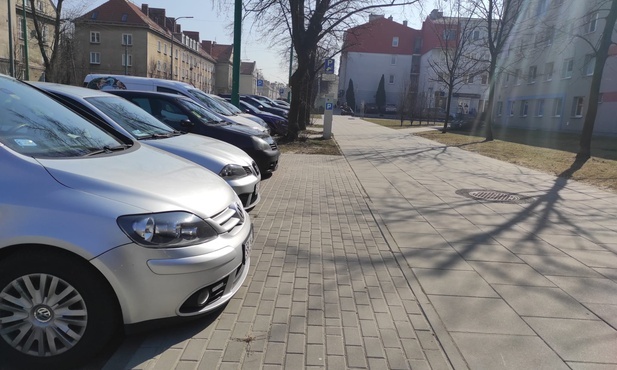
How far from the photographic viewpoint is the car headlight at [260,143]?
8.60 meters

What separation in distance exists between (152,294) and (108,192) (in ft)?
2.33

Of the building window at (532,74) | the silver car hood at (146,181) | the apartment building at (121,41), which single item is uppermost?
the apartment building at (121,41)

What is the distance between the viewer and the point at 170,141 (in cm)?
586

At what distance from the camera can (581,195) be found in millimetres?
9328

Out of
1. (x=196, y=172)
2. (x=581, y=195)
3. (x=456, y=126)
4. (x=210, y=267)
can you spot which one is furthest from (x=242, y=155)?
(x=456, y=126)

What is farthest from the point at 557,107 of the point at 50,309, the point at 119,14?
the point at 119,14

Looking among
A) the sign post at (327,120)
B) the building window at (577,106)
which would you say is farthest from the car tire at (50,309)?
the building window at (577,106)

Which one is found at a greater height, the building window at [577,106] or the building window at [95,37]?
the building window at [95,37]

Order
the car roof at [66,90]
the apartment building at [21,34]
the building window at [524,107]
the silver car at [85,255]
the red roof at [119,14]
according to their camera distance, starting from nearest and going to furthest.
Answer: the silver car at [85,255] → the car roof at [66,90] → the building window at [524,107] → the apartment building at [21,34] → the red roof at [119,14]

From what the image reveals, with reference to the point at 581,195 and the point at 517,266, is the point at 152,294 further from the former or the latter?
the point at 581,195

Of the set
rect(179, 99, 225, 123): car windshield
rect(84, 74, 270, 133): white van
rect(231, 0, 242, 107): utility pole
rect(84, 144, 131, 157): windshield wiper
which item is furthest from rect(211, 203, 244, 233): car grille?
rect(231, 0, 242, 107): utility pole

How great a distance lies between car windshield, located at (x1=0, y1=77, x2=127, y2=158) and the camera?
308 centimetres

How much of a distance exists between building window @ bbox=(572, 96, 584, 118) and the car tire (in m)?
39.2

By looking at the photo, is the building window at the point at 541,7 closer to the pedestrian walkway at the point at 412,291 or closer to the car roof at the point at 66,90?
the pedestrian walkway at the point at 412,291
